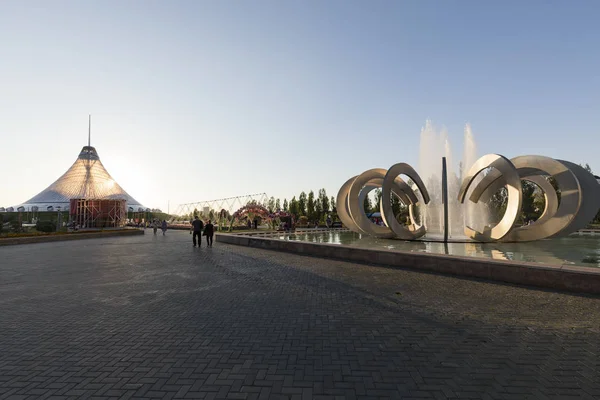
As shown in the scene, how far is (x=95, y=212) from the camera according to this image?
44969 millimetres

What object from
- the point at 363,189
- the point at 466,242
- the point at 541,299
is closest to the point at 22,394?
the point at 541,299

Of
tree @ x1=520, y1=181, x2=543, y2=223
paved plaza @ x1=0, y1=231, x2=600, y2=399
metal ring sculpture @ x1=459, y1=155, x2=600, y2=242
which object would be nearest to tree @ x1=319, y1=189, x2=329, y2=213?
tree @ x1=520, y1=181, x2=543, y2=223

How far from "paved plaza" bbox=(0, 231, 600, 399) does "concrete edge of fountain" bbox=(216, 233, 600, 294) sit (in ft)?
1.38

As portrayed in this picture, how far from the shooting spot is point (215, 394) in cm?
298

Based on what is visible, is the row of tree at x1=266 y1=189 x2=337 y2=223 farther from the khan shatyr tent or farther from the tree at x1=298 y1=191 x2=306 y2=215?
the khan shatyr tent

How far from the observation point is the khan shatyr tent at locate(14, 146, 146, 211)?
75500 mm

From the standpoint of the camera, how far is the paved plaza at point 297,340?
3.12m

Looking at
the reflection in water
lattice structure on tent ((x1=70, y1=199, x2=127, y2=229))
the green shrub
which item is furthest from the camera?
lattice structure on tent ((x1=70, y1=199, x2=127, y2=229))

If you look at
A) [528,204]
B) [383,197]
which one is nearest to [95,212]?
[383,197]

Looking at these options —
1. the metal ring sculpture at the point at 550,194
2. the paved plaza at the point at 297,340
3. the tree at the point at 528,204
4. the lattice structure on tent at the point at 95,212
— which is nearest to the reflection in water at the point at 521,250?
the metal ring sculpture at the point at 550,194

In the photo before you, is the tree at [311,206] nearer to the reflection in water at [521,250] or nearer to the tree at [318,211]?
the tree at [318,211]

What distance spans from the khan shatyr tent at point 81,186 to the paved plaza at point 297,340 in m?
79.1

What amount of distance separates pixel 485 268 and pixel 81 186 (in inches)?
3460

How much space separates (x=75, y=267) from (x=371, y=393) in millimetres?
10769
